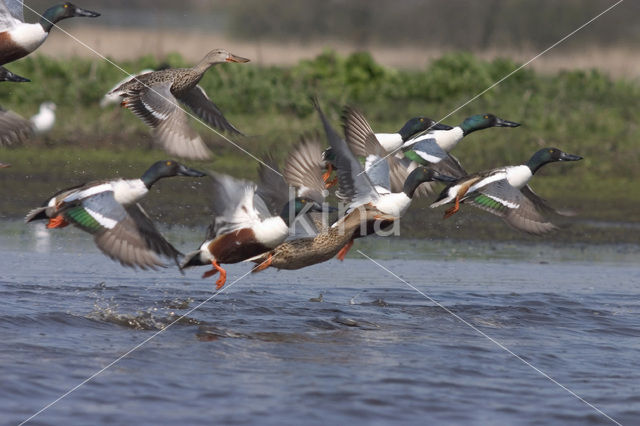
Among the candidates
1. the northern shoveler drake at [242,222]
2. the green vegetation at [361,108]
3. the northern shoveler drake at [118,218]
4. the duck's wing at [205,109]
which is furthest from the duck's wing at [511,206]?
the green vegetation at [361,108]

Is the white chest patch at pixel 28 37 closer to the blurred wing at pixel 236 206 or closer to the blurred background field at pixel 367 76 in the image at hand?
the blurred wing at pixel 236 206

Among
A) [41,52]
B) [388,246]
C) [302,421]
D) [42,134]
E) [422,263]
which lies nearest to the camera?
[302,421]

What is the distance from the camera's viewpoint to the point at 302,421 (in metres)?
5.31

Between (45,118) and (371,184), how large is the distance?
6532 mm

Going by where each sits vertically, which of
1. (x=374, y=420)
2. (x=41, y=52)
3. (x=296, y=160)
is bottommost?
(x=374, y=420)

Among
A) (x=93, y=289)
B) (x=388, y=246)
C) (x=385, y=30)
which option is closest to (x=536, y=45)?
(x=385, y=30)

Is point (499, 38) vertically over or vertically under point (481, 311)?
over

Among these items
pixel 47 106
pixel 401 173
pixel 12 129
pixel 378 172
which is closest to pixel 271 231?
pixel 378 172

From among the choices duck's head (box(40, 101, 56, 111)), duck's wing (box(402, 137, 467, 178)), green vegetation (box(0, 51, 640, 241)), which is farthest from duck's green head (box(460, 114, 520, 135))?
duck's head (box(40, 101, 56, 111))

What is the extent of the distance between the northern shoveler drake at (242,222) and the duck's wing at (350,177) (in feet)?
0.84

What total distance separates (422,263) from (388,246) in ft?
2.36

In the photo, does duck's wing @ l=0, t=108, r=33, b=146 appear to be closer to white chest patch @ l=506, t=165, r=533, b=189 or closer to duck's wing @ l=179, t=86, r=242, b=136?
duck's wing @ l=179, t=86, r=242, b=136

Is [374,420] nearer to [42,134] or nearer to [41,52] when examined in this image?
[42,134]

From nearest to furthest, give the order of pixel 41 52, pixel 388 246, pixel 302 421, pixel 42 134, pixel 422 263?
pixel 302 421 < pixel 422 263 < pixel 388 246 < pixel 42 134 < pixel 41 52
